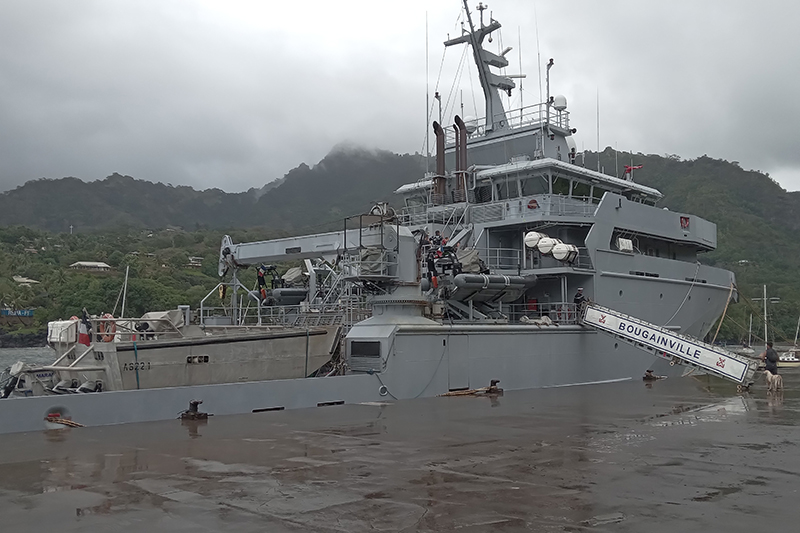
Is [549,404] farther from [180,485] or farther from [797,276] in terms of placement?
[797,276]

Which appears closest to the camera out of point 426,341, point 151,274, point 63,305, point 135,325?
point 135,325

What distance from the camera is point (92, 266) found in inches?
2982

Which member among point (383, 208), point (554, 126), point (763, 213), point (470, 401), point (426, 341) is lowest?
point (470, 401)

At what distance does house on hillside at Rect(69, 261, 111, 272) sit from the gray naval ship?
59793 mm

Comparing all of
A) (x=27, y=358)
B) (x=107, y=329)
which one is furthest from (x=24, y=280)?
(x=107, y=329)

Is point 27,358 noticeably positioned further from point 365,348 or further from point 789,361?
point 789,361

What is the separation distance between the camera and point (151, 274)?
227 feet

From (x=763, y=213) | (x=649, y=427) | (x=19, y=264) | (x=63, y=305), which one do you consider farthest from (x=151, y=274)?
(x=763, y=213)

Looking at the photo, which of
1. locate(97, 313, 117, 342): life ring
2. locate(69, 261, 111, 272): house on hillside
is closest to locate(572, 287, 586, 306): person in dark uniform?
locate(97, 313, 117, 342): life ring

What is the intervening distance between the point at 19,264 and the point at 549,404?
78.0 metres

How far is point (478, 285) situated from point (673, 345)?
505cm

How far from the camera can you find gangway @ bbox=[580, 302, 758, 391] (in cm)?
1593

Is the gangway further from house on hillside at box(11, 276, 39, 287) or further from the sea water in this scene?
house on hillside at box(11, 276, 39, 287)

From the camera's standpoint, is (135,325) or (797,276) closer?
(135,325)
